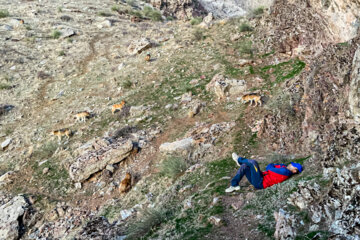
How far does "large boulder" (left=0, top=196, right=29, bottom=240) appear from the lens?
7349 mm

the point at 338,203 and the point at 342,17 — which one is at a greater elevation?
the point at 342,17

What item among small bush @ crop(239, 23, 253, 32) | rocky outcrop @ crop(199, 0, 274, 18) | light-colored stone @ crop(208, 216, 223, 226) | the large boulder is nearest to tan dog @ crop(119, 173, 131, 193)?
the large boulder

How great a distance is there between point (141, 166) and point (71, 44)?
53.8 feet

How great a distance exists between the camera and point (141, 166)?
8695 mm

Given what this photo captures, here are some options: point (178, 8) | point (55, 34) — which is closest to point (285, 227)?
point (55, 34)

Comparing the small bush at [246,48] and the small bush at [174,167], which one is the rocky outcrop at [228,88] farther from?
the small bush at [174,167]

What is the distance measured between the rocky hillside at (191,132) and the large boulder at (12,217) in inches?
1.5

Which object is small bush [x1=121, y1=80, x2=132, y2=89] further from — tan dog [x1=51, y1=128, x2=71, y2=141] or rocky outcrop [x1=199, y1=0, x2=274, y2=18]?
rocky outcrop [x1=199, y1=0, x2=274, y2=18]

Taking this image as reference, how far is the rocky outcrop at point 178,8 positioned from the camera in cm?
3769

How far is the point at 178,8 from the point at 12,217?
36965 millimetres

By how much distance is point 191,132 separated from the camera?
9.48 metres

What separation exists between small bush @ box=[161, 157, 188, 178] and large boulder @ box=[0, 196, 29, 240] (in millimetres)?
4370

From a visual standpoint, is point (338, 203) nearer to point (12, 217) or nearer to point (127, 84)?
point (12, 217)

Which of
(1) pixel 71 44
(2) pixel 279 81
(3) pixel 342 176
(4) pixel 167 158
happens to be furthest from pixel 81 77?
(3) pixel 342 176
